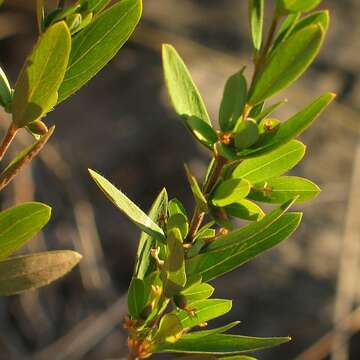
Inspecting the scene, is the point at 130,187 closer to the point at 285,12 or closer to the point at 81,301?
the point at 81,301

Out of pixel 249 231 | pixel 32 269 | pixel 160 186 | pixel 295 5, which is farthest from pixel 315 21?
pixel 160 186

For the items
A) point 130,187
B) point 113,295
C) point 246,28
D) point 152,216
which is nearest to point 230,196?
point 152,216

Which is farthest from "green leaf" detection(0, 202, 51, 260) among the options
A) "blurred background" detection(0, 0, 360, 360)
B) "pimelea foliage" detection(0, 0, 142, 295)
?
"blurred background" detection(0, 0, 360, 360)

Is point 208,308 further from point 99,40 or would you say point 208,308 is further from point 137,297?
point 99,40

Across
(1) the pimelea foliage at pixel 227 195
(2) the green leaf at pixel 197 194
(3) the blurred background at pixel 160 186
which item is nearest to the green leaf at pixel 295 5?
(1) the pimelea foliage at pixel 227 195

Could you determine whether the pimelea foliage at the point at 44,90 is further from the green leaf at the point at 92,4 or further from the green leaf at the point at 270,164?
the green leaf at the point at 270,164

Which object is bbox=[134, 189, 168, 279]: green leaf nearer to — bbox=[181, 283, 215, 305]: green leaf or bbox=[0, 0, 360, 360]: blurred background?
bbox=[181, 283, 215, 305]: green leaf
